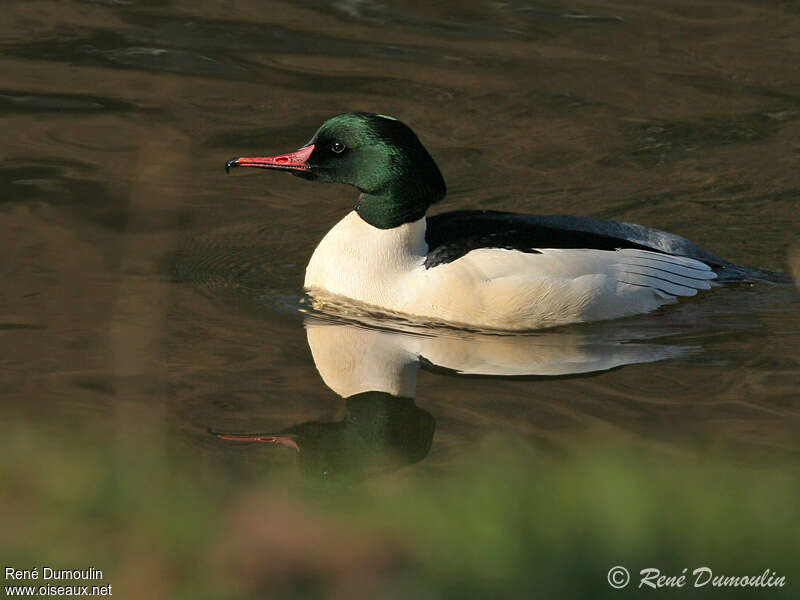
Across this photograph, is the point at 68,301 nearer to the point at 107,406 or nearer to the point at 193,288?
the point at 193,288

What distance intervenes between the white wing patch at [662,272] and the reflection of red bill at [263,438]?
2.86 m

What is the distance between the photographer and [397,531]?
443 centimetres

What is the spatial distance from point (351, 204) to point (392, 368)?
316 centimetres

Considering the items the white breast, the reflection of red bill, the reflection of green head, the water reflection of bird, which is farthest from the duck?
the reflection of red bill

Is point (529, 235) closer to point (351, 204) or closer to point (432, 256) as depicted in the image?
point (432, 256)

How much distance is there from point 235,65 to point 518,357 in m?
6.33

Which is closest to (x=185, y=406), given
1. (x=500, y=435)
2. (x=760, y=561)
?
(x=500, y=435)

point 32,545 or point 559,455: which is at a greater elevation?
point 32,545

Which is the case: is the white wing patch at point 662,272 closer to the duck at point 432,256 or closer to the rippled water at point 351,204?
the duck at point 432,256

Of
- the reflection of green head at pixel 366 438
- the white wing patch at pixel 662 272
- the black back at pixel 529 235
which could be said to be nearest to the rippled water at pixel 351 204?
the reflection of green head at pixel 366 438

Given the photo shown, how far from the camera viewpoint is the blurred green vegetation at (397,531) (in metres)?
4.20

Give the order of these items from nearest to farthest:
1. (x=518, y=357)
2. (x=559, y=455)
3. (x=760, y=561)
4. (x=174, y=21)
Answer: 1. (x=760, y=561)
2. (x=559, y=455)
3. (x=518, y=357)
4. (x=174, y=21)

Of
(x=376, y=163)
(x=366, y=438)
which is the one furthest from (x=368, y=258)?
(x=366, y=438)

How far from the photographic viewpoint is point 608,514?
4422 mm
